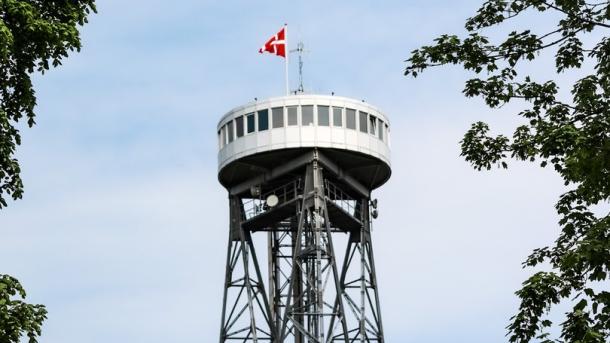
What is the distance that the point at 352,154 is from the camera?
92.4 metres

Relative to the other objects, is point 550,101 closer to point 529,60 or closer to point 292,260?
point 529,60

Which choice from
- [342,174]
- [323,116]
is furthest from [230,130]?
[342,174]

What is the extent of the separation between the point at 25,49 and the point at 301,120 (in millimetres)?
54176

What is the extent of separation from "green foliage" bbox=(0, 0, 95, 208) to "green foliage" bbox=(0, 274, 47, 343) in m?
3.23

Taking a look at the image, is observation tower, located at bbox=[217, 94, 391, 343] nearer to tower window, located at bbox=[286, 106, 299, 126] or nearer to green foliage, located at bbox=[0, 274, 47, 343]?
tower window, located at bbox=[286, 106, 299, 126]

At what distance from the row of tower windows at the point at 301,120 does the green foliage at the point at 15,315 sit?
56.7 metres

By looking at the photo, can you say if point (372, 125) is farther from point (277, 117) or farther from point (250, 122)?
point (250, 122)

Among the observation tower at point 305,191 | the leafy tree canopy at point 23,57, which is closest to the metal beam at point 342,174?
the observation tower at point 305,191

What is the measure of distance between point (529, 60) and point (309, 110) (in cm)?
5651

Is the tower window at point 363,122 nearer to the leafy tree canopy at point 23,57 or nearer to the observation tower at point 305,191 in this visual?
the observation tower at point 305,191

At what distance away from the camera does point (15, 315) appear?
35.4 metres

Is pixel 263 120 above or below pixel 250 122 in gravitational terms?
below

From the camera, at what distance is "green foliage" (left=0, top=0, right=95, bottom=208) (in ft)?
122

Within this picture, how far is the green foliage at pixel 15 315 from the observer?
34969mm
